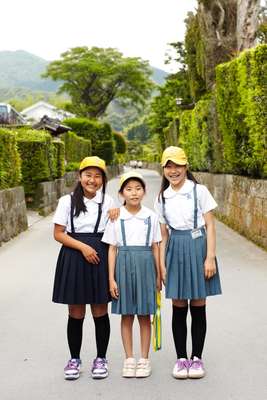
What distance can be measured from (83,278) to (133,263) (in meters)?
0.36

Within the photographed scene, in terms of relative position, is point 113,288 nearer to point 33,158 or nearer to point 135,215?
point 135,215

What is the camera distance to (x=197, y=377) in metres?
4.16

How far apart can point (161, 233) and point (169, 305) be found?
2.49 m

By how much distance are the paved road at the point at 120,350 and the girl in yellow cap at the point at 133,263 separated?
317 mm

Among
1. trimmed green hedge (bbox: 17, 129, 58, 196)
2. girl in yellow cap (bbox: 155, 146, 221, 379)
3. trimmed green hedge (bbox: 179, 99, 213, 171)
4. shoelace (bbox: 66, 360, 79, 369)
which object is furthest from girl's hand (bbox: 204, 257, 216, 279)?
trimmed green hedge (bbox: 17, 129, 58, 196)

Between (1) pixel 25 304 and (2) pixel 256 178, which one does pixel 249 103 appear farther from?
(1) pixel 25 304

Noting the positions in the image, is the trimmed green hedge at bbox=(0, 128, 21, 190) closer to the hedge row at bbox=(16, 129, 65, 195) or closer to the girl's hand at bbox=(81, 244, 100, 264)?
the hedge row at bbox=(16, 129, 65, 195)

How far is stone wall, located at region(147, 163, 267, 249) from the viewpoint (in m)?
10.5

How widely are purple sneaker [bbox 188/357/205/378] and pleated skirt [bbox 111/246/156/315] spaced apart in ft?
1.57

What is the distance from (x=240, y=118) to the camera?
12.1m

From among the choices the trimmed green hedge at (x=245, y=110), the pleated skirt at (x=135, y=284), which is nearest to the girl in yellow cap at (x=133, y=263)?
the pleated skirt at (x=135, y=284)

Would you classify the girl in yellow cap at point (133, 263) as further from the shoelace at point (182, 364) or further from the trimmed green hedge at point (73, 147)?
the trimmed green hedge at point (73, 147)

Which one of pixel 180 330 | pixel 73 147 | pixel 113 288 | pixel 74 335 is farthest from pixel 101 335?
pixel 73 147

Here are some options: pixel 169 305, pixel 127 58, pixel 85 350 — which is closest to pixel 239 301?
A: pixel 169 305
